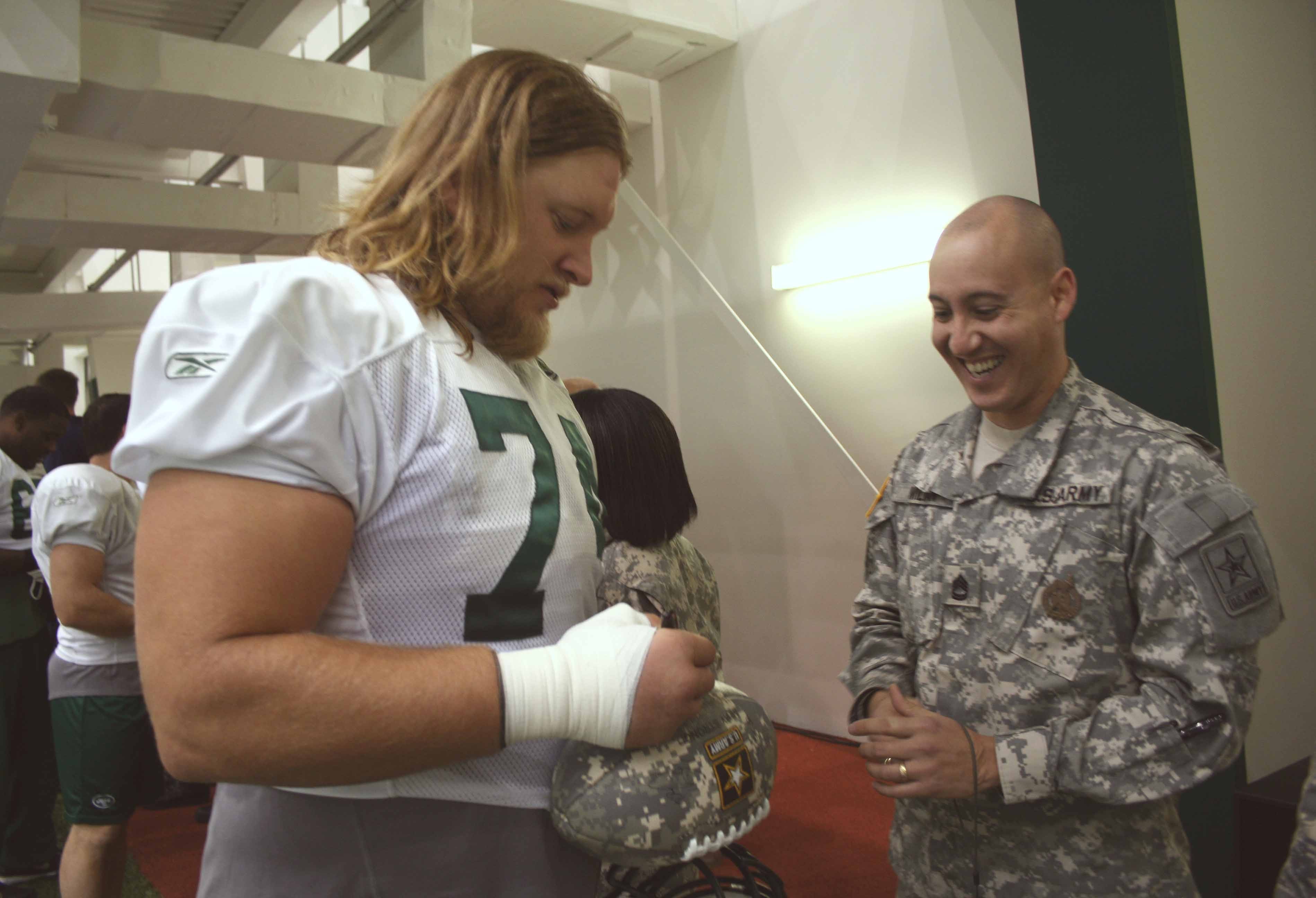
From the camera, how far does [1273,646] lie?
8.50 ft

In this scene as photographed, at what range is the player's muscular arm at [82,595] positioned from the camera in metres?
2.53

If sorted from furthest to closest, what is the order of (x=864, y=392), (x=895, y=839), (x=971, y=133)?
(x=864, y=392) → (x=971, y=133) → (x=895, y=839)

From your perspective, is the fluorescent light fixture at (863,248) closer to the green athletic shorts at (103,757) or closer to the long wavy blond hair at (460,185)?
the long wavy blond hair at (460,185)

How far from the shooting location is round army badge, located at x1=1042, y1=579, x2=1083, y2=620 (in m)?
1.46

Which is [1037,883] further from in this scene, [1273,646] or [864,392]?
[864,392]

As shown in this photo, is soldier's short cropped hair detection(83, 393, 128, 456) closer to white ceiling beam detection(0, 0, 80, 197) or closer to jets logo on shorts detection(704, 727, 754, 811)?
white ceiling beam detection(0, 0, 80, 197)

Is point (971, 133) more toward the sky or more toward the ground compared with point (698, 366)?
more toward the sky

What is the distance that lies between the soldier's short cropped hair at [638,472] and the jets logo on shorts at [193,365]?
60.0 inches

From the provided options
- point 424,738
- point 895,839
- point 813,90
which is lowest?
point 895,839

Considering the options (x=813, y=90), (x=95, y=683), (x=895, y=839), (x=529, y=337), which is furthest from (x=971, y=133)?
(x=95, y=683)

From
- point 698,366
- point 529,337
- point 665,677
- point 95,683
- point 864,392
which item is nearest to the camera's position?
point 665,677

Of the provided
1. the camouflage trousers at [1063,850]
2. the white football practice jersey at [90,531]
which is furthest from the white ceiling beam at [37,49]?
the camouflage trousers at [1063,850]

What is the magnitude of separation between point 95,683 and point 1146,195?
331 centimetres

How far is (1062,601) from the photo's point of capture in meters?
1.47
